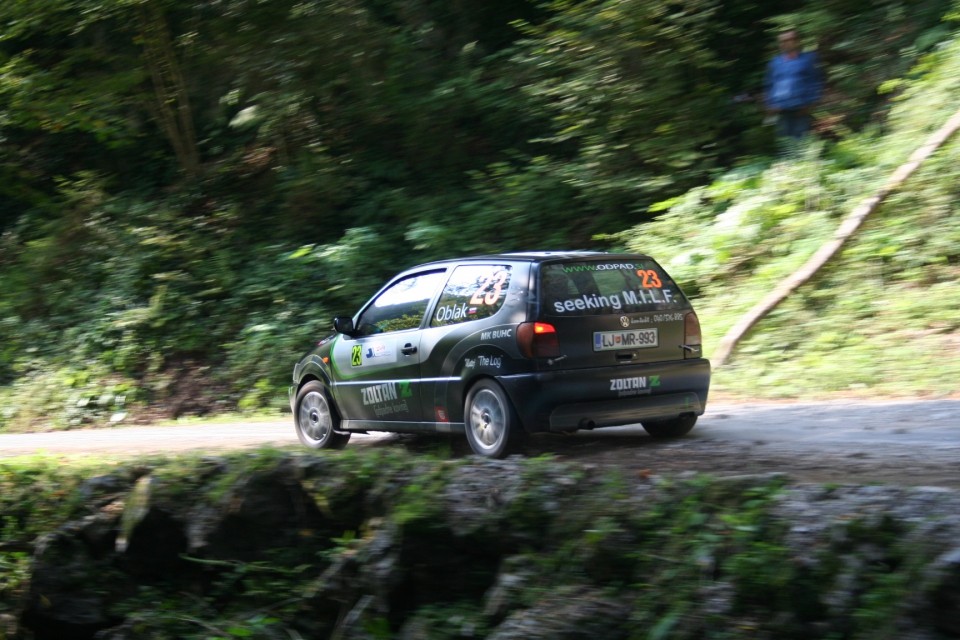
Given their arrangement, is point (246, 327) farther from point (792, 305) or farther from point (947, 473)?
point (947, 473)

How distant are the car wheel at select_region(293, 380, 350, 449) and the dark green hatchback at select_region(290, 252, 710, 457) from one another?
0.49 m

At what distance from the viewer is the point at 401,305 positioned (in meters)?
9.00

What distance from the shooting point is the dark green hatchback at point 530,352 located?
757 cm

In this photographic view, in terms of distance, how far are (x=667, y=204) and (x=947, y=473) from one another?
346 inches

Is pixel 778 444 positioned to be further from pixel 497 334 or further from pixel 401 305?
pixel 401 305

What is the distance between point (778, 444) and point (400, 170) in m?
11.0

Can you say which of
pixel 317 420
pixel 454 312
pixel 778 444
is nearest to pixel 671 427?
pixel 778 444

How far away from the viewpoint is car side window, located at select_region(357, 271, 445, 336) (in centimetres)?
874

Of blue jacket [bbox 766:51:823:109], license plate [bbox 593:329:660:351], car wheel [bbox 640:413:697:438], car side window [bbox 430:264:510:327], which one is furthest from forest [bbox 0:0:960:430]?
car side window [bbox 430:264:510:327]

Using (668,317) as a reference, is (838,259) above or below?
above

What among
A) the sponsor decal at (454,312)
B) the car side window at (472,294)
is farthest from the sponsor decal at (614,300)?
the sponsor decal at (454,312)

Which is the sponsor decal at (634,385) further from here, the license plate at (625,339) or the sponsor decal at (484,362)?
the sponsor decal at (484,362)

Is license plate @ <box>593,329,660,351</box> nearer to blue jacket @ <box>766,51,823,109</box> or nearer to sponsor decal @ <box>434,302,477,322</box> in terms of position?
sponsor decal @ <box>434,302,477,322</box>

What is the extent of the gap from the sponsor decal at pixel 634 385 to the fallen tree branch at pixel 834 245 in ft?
11.6
